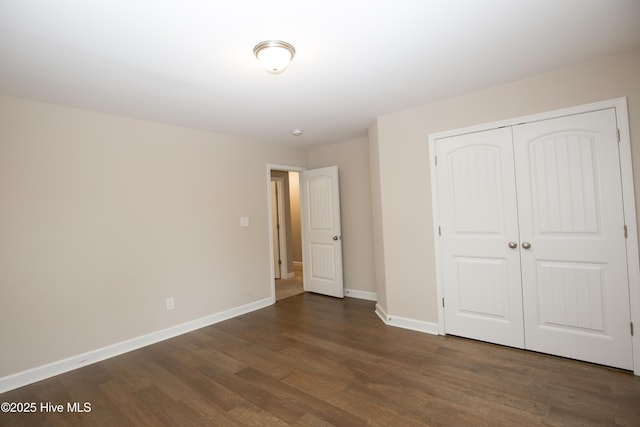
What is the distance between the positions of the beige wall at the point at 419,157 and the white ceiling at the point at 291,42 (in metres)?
0.16

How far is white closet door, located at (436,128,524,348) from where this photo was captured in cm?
279

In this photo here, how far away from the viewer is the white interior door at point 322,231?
466 centimetres

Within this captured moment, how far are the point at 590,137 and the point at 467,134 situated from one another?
0.93 m

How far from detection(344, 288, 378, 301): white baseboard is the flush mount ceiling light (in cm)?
351

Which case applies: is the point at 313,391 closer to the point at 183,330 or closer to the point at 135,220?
the point at 183,330

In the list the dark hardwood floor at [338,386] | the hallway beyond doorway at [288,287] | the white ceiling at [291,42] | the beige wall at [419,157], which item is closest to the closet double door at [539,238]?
the beige wall at [419,157]

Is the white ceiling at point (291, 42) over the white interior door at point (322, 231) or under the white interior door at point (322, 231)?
over

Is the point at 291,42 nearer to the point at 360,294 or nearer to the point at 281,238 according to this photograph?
the point at 360,294

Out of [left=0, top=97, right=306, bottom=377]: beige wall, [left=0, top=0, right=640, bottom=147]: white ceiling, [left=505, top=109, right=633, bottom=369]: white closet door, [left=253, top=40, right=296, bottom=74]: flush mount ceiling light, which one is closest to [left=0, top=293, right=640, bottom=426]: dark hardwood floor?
[left=505, top=109, right=633, bottom=369]: white closet door

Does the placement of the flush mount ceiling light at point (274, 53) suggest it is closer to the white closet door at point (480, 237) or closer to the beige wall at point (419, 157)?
the beige wall at point (419, 157)

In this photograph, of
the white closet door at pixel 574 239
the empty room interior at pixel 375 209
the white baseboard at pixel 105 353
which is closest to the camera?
the empty room interior at pixel 375 209

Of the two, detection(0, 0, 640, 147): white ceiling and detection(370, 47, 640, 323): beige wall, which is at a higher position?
detection(0, 0, 640, 147): white ceiling

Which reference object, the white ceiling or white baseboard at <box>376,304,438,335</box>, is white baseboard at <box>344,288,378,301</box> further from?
the white ceiling

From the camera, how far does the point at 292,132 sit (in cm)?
406
